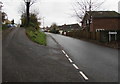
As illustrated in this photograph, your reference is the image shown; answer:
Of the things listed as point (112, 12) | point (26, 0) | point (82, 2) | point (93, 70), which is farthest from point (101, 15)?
point (93, 70)

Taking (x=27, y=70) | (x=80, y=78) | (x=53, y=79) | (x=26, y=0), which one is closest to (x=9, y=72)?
(x=27, y=70)

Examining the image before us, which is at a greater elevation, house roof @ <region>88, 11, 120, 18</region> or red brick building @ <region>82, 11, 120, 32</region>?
house roof @ <region>88, 11, 120, 18</region>

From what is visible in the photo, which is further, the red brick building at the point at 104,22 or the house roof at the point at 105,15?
the house roof at the point at 105,15

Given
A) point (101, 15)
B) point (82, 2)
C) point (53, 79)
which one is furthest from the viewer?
point (101, 15)

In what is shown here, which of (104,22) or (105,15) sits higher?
(105,15)

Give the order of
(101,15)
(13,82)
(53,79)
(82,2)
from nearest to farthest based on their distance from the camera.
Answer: (13,82)
(53,79)
(82,2)
(101,15)

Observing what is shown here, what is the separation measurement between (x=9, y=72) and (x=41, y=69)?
4.82ft

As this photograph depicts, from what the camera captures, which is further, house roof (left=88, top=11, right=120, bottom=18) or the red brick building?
house roof (left=88, top=11, right=120, bottom=18)

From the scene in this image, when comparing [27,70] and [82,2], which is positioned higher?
[82,2]

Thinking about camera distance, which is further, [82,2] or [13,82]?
[82,2]

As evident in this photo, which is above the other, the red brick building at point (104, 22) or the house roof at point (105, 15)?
the house roof at point (105, 15)

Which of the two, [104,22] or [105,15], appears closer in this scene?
[104,22]

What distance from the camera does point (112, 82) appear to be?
7219 mm

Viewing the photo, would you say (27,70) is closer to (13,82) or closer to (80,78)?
(13,82)
